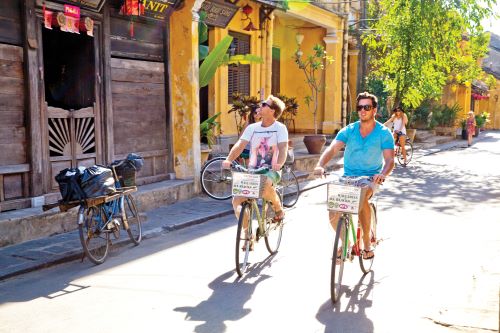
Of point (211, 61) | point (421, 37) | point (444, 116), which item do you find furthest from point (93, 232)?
point (444, 116)

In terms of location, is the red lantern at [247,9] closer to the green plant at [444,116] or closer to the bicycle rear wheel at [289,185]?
the bicycle rear wheel at [289,185]

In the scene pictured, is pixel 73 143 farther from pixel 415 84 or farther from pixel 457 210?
pixel 415 84

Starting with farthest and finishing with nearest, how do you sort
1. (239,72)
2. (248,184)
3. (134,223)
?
(239,72) → (134,223) → (248,184)

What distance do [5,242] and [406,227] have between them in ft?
17.8

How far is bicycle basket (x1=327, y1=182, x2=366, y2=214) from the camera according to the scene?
198 inches

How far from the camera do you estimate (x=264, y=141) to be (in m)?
6.50

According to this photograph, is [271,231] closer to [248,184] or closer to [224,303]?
[248,184]

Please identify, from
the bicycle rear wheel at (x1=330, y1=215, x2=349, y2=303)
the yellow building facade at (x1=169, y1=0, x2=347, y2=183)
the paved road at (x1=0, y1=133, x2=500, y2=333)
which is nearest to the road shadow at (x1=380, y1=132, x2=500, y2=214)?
the paved road at (x1=0, y1=133, x2=500, y2=333)

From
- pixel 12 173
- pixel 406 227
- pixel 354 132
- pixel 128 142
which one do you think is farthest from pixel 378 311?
pixel 128 142

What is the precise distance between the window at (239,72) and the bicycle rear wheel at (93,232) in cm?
945

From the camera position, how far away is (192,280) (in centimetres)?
578

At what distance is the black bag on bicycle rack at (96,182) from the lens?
6434 millimetres

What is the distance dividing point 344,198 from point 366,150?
0.61m

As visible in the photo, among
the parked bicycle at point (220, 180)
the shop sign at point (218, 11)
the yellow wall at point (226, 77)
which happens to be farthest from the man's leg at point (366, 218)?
the yellow wall at point (226, 77)
